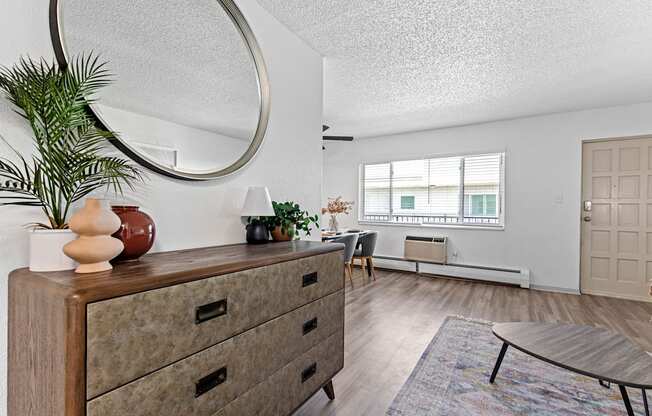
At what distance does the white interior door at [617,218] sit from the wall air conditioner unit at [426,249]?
183cm

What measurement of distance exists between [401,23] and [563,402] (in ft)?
8.75

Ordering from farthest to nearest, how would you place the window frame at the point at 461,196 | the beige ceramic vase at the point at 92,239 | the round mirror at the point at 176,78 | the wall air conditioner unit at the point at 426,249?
the wall air conditioner unit at the point at 426,249 → the window frame at the point at 461,196 → the round mirror at the point at 176,78 → the beige ceramic vase at the point at 92,239

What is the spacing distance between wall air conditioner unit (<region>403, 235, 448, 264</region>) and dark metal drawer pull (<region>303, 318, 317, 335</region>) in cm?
393

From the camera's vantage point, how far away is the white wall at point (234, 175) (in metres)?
0.98

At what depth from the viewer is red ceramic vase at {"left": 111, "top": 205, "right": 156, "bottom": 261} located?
1.08 metres

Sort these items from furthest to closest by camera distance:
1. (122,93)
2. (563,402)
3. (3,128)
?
(563,402) → (122,93) → (3,128)

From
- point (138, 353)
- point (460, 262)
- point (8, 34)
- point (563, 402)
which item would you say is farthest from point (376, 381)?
point (460, 262)

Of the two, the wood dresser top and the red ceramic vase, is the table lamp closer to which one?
the wood dresser top

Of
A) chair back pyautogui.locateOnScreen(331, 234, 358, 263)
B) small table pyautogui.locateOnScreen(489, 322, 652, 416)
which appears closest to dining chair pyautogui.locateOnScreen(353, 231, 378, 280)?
chair back pyautogui.locateOnScreen(331, 234, 358, 263)

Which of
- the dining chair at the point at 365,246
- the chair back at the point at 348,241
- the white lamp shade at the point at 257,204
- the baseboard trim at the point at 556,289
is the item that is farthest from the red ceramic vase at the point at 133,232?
the baseboard trim at the point at 556,289

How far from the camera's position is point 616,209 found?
4043mm

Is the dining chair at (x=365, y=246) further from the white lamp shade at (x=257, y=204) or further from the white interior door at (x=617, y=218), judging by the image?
the white lamp shade at (x=257, y=204)

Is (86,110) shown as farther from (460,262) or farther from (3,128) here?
(460,262)

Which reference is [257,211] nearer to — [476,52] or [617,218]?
[476,52]
